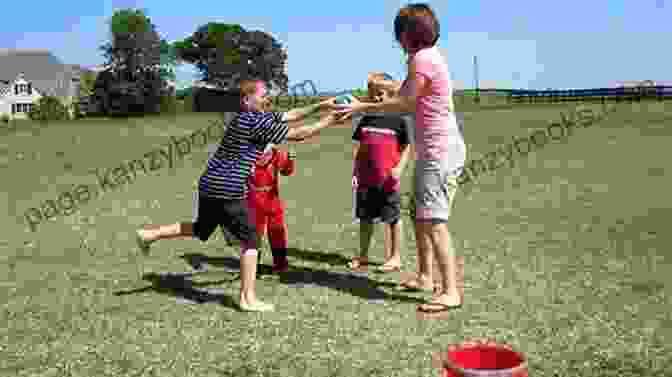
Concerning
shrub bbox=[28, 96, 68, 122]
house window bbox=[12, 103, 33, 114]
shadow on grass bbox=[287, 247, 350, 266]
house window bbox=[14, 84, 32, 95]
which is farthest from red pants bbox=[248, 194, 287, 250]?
house window bbox=[14, 84, 32, 95]

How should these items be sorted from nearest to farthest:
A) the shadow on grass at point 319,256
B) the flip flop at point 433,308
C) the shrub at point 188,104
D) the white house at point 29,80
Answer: the flip flop at point 433,308 < the shadow on grass at point 319,256 < the shrub at point 188,104 < the white house at point 29,80

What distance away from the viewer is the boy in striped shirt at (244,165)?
5.58 m

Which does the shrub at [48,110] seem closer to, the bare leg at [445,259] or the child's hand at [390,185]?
the child's hand at [390,185]

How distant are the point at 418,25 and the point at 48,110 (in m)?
84.0

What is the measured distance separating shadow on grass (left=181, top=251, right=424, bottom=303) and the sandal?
0.82ft

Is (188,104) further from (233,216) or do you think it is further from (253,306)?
(253,306)

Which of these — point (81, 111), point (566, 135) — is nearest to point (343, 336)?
point (566, 135)

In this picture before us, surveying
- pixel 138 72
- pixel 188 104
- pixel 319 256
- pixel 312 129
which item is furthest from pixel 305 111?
Result: pixel 138 72

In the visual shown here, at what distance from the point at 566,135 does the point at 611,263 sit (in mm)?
18539

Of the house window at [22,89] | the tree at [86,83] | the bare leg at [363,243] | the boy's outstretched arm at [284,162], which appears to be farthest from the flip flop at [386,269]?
the house window at [22,89]

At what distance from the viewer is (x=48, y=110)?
82.4 meters

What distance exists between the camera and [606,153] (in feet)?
60.3

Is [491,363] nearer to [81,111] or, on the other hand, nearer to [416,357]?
[416,357]

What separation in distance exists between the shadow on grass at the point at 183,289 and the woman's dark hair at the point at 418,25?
248cm
